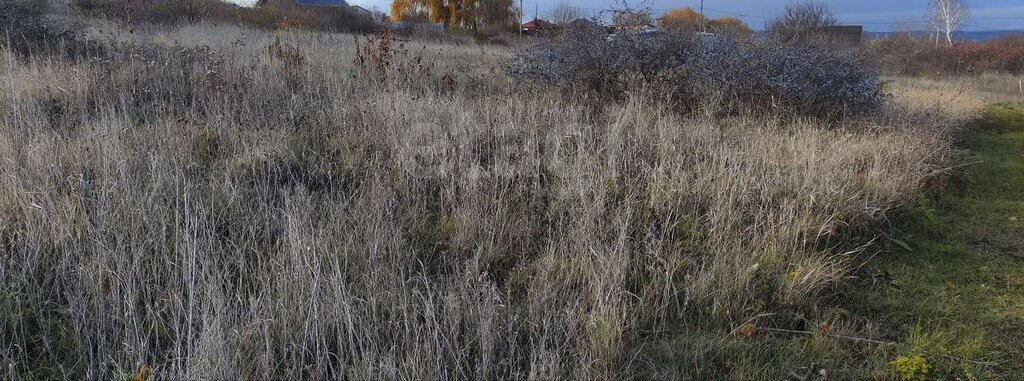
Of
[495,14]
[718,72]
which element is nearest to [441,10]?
[495,14]

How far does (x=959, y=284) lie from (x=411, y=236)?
121 inches

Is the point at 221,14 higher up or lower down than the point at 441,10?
lower down

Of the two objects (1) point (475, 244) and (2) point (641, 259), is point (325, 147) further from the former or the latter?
(2) point (641, 259)

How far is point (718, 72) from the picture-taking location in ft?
23.0

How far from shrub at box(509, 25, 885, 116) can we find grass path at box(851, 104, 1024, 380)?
1883 millimetres

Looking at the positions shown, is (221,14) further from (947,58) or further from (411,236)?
(947,58)

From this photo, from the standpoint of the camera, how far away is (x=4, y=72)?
609 cm

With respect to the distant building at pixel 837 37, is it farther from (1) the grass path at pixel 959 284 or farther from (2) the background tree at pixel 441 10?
(2) the background tree at pixel 441 10

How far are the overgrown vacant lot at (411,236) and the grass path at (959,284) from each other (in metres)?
0.21

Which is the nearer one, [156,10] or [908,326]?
[908,326]

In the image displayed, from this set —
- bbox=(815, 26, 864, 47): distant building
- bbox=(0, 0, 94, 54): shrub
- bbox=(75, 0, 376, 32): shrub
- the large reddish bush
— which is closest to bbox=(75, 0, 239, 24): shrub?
bbox=(75, 0, 376, 32): shrub

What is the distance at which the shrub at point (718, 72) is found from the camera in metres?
6.93

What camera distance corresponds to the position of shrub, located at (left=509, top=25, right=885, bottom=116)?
6.93 meters

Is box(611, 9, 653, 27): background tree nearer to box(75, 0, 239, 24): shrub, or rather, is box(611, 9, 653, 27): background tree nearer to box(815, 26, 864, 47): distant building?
box(815, 26, 864, 47): distant building
